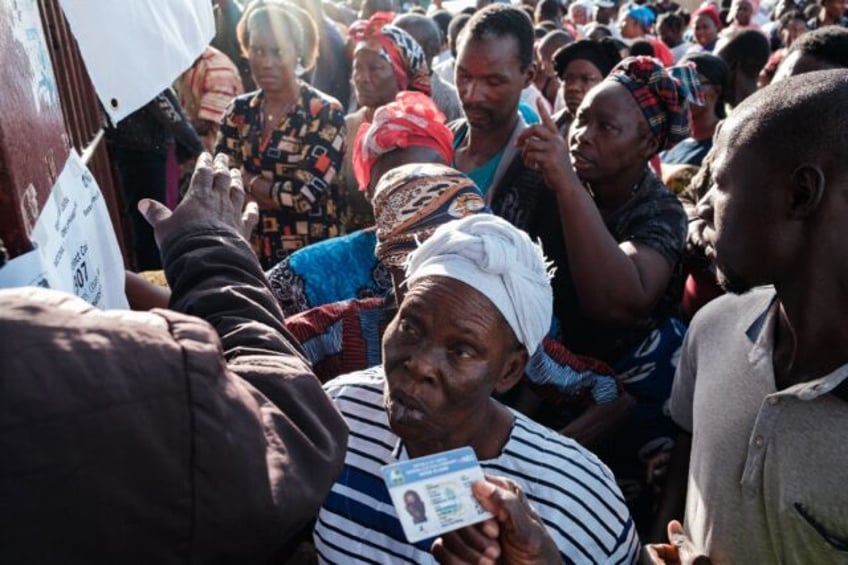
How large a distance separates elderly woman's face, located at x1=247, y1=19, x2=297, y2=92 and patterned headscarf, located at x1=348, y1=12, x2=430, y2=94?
0.64 meters

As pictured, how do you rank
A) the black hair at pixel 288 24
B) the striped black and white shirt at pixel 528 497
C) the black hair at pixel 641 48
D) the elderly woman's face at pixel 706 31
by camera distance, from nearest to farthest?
the striped black and white shirt at pixel 528 497 < the black hair at pixel 288 24 < the black hair at pixel 641 48 < the elderly woman's face at pixel 706 31

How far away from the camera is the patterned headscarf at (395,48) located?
4848 millimetres

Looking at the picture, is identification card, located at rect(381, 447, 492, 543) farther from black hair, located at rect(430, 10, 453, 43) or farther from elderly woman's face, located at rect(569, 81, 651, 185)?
black hair, located at rect(430, 10, 453, 43)

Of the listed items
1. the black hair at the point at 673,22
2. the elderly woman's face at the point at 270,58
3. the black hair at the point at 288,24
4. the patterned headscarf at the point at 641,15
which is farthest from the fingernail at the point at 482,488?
the patterned headscarf at the point at 641,15

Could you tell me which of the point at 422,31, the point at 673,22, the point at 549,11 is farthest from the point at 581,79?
the point at 673,22

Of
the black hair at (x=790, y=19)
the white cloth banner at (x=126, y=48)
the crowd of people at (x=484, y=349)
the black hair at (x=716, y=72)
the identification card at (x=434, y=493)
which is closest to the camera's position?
the crowd of people at (x=484, y=349)

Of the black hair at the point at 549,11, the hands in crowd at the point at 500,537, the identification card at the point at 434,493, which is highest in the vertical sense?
the black hair at the point at 549,11

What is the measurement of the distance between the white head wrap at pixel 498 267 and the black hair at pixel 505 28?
1.79 metres

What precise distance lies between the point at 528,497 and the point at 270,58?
322 centimetres

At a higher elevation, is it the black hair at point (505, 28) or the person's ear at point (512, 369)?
the black hair at point (505, 28)

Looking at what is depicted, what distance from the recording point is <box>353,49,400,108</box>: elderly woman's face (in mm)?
4758

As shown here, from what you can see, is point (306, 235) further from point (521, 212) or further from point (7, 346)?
point (7, 346)

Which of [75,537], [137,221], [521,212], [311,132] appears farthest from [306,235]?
[75,537]

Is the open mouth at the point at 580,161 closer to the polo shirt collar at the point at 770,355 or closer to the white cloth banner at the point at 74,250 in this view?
the polo shirt collar at the point at 770,355
